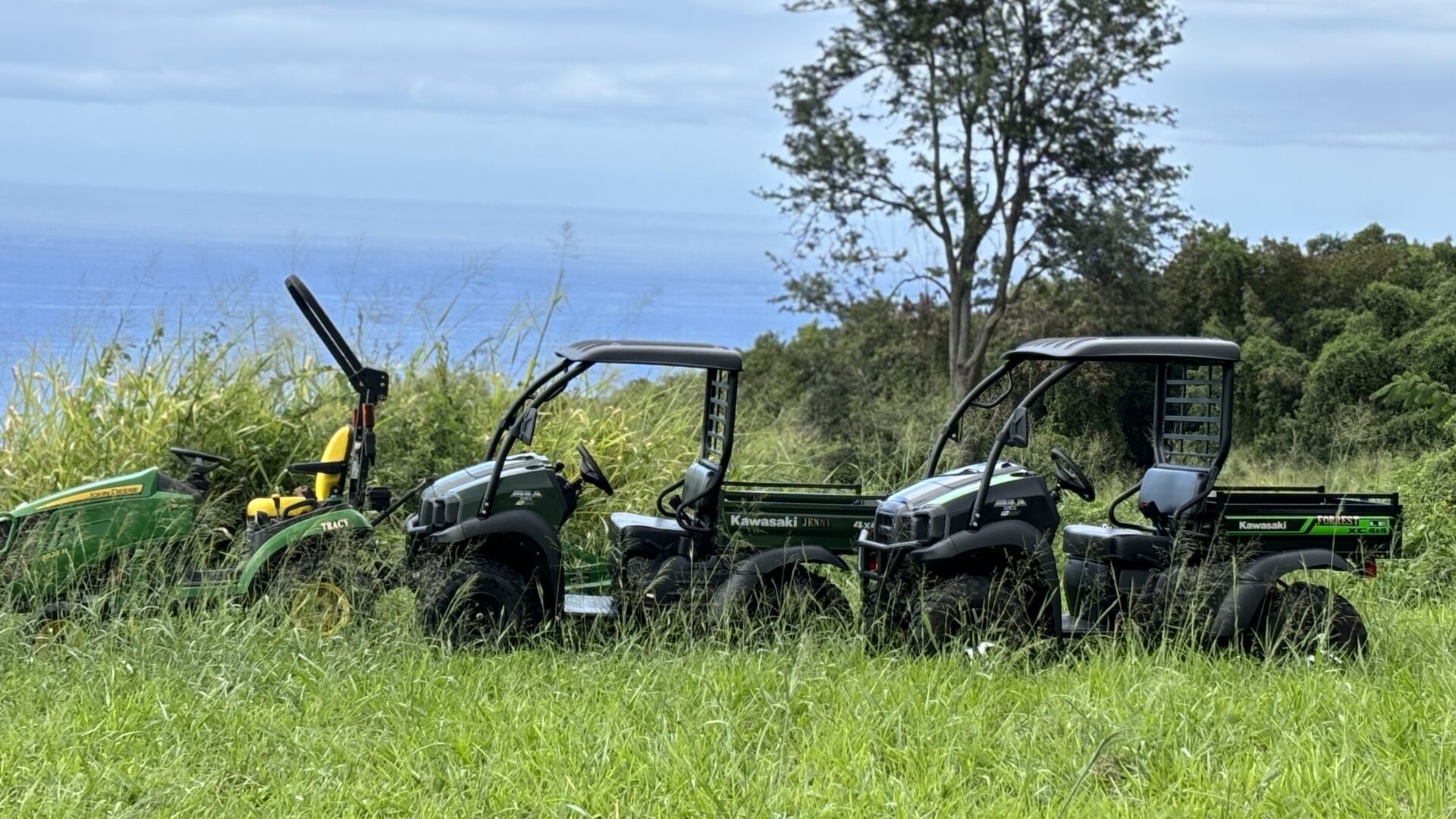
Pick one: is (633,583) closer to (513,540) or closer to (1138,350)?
(513,540)

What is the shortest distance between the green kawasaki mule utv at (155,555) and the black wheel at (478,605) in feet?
1.23

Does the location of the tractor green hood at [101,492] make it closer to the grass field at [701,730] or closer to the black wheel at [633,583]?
the grass field at [701,730]

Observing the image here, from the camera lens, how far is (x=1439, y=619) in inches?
269

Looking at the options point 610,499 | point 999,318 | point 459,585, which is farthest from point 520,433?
point 999,318

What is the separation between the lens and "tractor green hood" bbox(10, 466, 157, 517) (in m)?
6.31

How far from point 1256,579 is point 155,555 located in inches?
172

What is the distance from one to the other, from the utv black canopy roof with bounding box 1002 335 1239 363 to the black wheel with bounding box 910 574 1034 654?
920 mm

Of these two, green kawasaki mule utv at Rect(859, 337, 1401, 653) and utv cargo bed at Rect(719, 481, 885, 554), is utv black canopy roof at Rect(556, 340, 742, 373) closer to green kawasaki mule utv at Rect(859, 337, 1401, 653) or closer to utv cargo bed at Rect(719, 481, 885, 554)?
utv cargo bed at Rect(719, 481, 885, 554)

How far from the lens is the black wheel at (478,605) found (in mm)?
6031

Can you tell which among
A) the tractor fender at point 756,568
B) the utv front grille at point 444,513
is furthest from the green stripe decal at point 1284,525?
the utv front grille at point 444,513

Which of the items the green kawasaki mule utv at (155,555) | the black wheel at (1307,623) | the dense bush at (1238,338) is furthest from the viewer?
the dense bush at (1238,338)

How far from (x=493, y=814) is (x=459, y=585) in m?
1.99

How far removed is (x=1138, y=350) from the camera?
19.5ft

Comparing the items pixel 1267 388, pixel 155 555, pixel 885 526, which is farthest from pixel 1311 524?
pixel 1267 388
